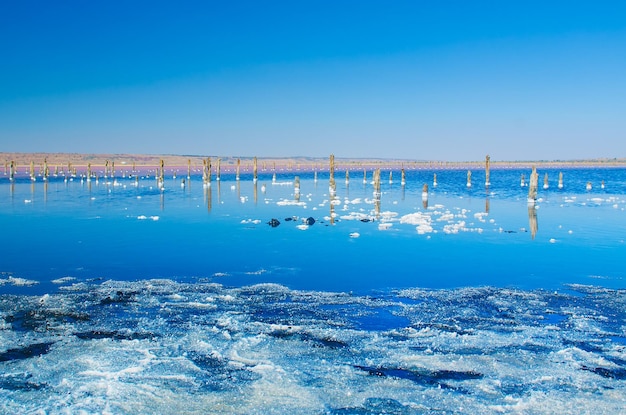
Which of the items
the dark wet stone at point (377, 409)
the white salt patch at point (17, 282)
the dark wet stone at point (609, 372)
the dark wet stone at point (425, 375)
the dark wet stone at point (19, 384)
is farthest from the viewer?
the white salt patch at point (17, 282)

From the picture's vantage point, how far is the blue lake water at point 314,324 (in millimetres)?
6379

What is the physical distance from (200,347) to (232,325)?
1.15 m

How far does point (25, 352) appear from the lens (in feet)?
25.6

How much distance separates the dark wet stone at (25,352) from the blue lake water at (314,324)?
0.04 metres

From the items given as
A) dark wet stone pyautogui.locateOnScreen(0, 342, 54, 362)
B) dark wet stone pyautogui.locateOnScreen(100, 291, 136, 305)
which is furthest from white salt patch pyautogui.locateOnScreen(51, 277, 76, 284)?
dark wet stone pyautogui.locateOnScreen(0, 342, 54, 362)

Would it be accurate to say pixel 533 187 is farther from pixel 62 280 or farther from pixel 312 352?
pixel 312 352

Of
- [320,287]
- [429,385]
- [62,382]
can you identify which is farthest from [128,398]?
[320,287]

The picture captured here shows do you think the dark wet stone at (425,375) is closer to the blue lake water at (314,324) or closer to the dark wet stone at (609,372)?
Result: the blue lake water at (314,324)

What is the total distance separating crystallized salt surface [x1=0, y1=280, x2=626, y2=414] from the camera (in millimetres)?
6230

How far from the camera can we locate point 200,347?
8.02m

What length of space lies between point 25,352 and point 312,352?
442 centimetres

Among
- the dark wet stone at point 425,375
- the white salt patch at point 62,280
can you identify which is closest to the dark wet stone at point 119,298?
the white salt patch at point 62,280

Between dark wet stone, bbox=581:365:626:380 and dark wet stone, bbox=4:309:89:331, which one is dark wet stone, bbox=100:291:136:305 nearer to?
dark wet stone, bbox=4:309:89:331

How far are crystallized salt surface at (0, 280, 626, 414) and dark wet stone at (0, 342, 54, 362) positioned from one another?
0.10ft
